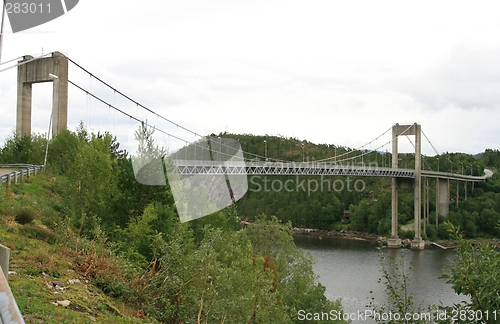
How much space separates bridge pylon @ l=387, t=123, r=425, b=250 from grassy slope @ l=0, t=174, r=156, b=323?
25713 millimetres

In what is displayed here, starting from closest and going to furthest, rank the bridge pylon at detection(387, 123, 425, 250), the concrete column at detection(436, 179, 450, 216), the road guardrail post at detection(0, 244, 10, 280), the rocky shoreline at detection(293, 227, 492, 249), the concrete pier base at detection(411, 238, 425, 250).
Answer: the road guardrail post at detection(0, 244, 10, 280) < the concrete pier base at detection(411, 238, 425, 250) < the rocky shoreline at detection(293, 227, 492, 249) < the bridge pylon at detection(387, 123, 425, 250) < the concrete column at detection(436, 179, 450, 216)

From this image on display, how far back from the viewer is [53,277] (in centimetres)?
460

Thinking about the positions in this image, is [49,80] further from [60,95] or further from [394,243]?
[394,243]

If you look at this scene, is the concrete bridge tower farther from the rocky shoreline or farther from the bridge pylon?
the rocky shoreline

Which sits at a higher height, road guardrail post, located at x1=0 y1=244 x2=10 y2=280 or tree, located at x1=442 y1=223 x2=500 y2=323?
road guardrail post, located at x1=0 y1=244 x2=10 y2=280

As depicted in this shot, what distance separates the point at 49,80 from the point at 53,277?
1206 cm

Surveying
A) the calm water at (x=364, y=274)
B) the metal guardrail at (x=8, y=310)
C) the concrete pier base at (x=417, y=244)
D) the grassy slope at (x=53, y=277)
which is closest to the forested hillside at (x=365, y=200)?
the concrete pier base at (x=417, y=244)

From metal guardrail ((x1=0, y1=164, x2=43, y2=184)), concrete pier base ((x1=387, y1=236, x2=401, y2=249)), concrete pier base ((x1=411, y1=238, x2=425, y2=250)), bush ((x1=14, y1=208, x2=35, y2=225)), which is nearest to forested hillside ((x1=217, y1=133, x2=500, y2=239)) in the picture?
concrete pier base ((x1=387, y1=236, x2=401, y2=249))

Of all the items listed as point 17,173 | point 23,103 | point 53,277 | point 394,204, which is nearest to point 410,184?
point 394,204

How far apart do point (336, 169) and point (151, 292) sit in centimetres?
2367

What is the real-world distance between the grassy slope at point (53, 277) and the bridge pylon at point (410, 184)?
84.4 ft

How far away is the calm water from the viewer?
47.6 feet

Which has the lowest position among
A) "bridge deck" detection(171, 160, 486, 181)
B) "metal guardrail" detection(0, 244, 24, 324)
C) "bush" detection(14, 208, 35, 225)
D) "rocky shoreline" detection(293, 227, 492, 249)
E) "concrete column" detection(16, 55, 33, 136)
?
"rocky shoreline" detection(293, 227, 492, 249)

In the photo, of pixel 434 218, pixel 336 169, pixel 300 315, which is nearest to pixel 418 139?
pixel 434 218
